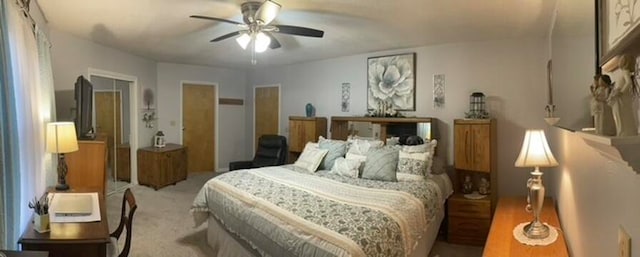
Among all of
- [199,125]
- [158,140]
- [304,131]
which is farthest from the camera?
[199,125]

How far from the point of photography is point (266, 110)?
7.23m

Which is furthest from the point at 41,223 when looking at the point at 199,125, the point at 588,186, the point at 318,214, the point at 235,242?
the point at 199,125

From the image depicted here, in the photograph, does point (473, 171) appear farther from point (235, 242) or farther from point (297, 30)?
point (235, 242)

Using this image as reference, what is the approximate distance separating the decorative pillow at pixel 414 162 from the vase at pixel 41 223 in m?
2.98

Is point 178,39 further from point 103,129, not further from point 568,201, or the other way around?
point 568,201

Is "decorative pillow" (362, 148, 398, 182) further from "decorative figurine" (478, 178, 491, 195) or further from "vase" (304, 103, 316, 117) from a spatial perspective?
"vase" (304, 103, 316, 117)

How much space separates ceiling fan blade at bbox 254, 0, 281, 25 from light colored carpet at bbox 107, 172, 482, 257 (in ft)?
7.31

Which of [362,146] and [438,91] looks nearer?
[362,146]

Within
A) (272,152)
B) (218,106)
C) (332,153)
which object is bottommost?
(272,152)

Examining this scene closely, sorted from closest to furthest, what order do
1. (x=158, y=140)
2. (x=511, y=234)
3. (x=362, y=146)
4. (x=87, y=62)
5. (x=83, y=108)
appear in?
(x=511, y=234)
(x=83, y=108)
(x=362, y=146)
(x=87, y=62)
(x=158, y=140)

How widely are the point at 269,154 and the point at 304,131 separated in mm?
865

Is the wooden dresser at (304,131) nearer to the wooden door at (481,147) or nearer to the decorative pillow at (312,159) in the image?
the decorative pillow at (312,159)

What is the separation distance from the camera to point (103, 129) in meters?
5.38

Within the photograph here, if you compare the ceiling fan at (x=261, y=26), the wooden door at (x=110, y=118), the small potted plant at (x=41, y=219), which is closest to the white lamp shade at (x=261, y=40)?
the ceiling fan at (x=261, y=26)
